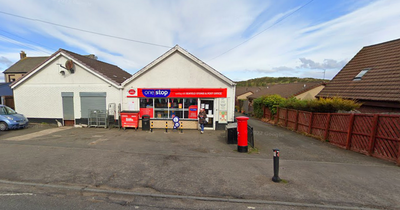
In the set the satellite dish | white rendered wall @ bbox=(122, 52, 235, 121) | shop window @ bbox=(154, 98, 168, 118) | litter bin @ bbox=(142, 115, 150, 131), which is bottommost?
litter bin @ bbox=(142, 115, 150, 131)

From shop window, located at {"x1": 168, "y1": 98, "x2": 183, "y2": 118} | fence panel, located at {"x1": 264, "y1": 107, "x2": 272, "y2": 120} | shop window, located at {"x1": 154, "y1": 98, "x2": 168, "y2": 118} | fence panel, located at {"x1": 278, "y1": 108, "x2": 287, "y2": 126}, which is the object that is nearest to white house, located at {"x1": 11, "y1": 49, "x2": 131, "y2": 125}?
shop window, located at {"x1": 154, "y1": 98, "x2": 168, "y2": 118}

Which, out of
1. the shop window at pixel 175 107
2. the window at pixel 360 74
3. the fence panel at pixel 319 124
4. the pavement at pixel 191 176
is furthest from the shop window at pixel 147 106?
the window at pixel 360 74

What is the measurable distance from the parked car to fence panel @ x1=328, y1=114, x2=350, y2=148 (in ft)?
60.2

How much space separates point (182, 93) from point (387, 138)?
9667 mm

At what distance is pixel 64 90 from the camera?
11914mm

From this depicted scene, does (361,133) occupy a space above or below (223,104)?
below

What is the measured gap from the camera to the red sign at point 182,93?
1076 centimetres

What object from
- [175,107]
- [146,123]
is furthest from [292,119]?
[146,123]

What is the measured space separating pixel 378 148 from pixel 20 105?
69.8 ft

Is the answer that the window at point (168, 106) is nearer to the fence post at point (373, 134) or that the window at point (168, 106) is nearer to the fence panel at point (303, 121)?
the fence panel at point (303, 121)

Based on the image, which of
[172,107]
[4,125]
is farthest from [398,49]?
[4,125]

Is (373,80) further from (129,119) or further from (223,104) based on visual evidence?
(129,119)

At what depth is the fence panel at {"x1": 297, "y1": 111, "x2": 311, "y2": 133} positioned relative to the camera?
10688 millimetres

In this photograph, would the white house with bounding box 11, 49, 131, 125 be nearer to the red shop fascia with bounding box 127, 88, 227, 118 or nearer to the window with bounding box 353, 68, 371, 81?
the red shop fascia with bounding box 127, 88, 227, 118
